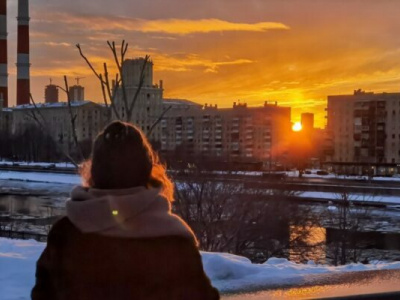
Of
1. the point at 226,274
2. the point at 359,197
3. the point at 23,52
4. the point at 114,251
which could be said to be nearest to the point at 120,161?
the point at 114,251

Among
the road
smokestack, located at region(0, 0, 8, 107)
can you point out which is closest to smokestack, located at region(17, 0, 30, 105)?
smokestack, located at region(0, 0, 8, 107)

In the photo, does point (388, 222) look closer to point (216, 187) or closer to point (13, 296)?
point (216, 187)

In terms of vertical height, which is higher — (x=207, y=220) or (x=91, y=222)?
(x=91, y=222)

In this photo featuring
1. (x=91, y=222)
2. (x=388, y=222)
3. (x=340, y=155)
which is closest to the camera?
(x=91, y=222)

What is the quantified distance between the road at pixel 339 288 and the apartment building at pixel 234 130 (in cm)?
6497

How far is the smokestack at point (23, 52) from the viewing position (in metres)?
67.4

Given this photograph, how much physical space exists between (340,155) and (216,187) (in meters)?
48.7

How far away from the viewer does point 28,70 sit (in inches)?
2697

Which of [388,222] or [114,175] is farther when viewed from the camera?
[388,222]

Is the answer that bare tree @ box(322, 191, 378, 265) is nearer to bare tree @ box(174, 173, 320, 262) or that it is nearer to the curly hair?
bare tree @ box(174, 173, 320, 262)

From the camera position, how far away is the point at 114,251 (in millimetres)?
1610

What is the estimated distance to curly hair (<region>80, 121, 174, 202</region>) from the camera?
5.44ft

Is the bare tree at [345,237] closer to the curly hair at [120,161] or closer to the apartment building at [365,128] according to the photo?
the curly hair at [120,161]

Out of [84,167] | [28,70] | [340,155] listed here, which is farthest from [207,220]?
[28,70]
